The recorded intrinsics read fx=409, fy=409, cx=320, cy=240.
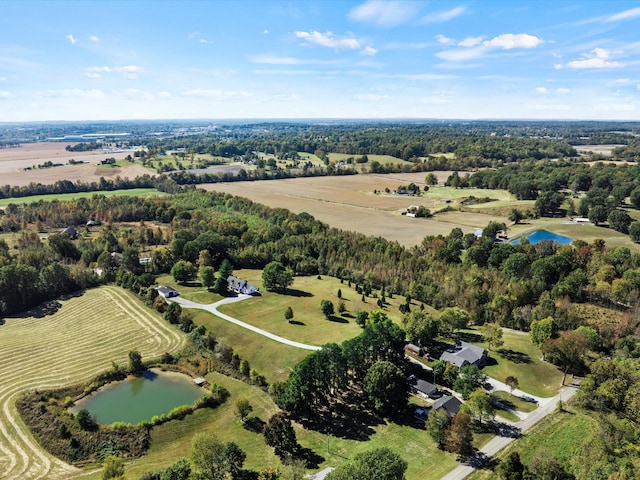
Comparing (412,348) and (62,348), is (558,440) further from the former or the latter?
(62,348)

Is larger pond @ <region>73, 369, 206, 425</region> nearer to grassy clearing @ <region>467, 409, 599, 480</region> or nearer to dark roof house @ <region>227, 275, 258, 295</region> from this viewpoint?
dark roof house @ <region>227, 275, 258, 295</region>

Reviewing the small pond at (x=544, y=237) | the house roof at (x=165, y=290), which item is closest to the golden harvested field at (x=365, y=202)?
the small pond at (x=544, y=237)

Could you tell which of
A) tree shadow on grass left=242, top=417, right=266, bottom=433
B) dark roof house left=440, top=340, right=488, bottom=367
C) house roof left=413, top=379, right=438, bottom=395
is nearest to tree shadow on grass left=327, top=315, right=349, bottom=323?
dark roof house left=440, top=340, right=488, bottom=367

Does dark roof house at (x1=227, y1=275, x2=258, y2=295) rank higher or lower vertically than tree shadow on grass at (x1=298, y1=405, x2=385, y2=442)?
higher

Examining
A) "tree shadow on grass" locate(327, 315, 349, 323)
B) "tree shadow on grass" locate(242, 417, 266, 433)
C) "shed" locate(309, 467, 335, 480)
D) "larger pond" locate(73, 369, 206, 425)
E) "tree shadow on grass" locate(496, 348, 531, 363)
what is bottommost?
"larger pond" locate(73, 369, 206, 425)

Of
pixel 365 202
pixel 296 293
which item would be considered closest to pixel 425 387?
pixel 296 293

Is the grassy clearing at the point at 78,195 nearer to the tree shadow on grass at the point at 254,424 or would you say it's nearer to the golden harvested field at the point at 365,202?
the golden harvested field at the point at 365,202

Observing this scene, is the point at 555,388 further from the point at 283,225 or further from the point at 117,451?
the point at 283,225
